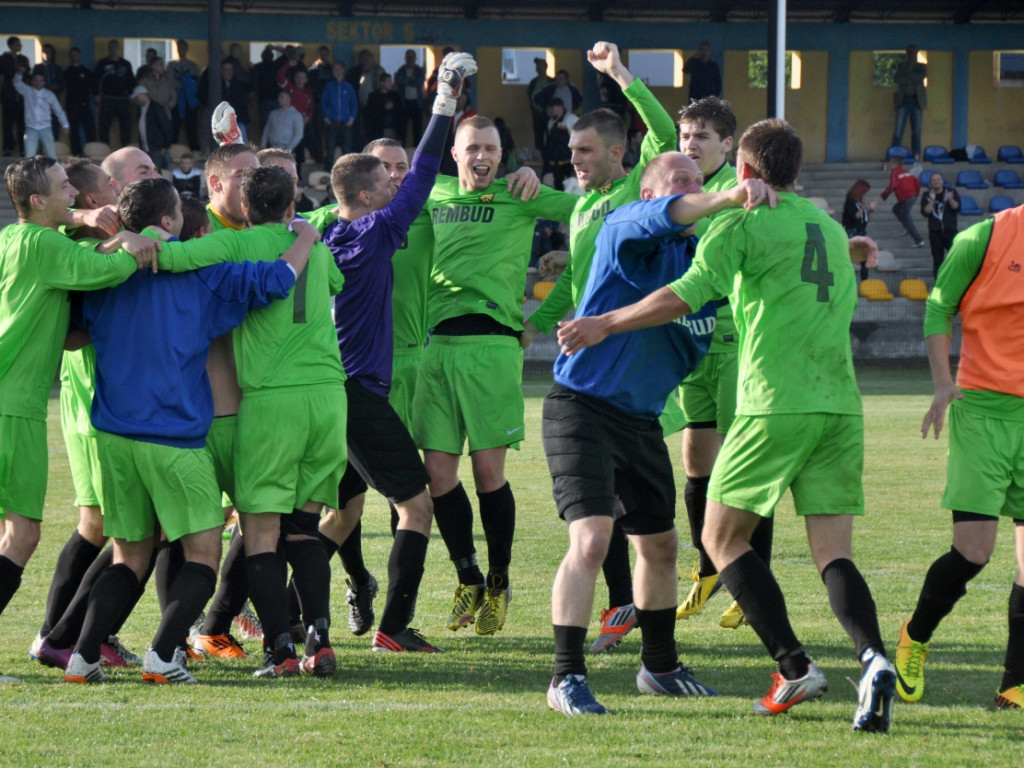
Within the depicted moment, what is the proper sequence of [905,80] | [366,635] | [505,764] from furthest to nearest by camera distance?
[905,80] < [366,635] < [505,764]

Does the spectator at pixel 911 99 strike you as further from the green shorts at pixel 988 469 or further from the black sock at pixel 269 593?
the black sock at pixel 269 593

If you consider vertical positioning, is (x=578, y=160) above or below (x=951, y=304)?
above

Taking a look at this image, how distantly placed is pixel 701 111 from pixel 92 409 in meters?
3.34

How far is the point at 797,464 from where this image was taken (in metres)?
4.85

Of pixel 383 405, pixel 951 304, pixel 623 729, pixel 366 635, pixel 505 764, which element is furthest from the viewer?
pixel 366 635

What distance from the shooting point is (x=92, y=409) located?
217 inches

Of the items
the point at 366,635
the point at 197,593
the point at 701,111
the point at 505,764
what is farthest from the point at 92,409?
the point at 701,111

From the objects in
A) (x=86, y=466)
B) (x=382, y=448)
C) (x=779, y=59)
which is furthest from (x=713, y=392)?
(x=779, y=59)

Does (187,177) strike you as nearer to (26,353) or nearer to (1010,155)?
(26,353)

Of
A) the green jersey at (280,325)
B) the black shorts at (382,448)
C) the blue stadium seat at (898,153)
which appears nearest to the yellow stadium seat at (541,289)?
the blue stadium seat at (898,153)

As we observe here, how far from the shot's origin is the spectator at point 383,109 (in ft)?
87.4

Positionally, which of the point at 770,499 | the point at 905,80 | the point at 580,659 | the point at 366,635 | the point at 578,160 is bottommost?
the point at 366,635

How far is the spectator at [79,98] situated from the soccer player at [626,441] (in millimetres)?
23611

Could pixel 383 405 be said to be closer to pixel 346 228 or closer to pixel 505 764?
pixel 346 228
